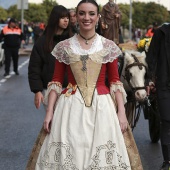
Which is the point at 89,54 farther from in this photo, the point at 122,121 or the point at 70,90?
the point at 122,121

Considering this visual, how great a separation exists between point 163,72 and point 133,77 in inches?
34.2

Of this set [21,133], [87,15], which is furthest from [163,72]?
[21,133]

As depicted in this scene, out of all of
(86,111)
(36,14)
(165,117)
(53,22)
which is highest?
(53,22)

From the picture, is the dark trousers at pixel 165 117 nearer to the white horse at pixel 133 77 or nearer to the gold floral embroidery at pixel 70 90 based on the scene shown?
the white horse at pixel 133 77

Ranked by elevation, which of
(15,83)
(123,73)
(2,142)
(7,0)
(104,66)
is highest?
(104,66)

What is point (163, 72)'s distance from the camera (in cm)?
647

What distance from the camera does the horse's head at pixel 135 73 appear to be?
714 centimetres

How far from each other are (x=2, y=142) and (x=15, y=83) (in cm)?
862

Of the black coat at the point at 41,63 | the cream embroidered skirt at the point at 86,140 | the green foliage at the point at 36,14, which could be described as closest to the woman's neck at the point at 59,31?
the black coat at the point at 41,63

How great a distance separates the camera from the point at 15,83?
17.3 m

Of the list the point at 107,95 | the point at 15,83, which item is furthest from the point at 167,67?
the point at 15,83

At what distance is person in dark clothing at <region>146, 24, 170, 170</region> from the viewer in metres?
6.43

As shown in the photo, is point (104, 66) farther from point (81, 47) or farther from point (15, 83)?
point (15, 83)

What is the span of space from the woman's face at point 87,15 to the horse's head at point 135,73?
2355 mm
